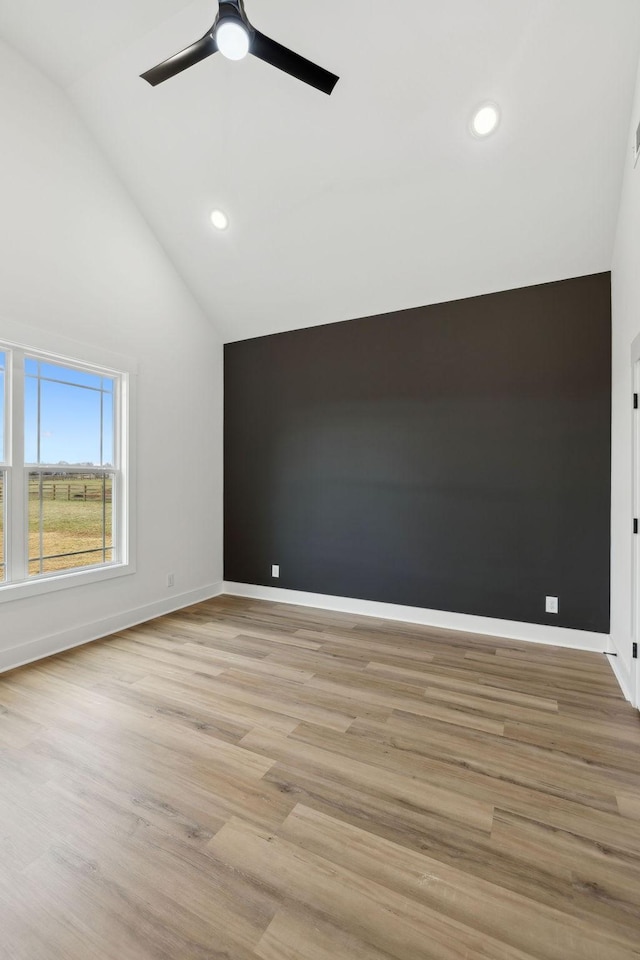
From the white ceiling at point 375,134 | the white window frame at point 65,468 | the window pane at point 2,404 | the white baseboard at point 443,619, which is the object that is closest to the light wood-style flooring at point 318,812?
the white baseboard at point 443,619

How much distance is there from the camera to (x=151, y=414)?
158 inches

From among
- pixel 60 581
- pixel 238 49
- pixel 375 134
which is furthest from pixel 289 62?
pixel 60 581

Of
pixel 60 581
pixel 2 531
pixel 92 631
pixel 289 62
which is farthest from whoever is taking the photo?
pixel 92 631

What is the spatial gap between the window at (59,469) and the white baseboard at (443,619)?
64.2 inches

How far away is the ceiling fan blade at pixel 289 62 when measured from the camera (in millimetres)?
1992

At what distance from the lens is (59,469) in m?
3.30

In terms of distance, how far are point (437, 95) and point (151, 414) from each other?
10.3 feet

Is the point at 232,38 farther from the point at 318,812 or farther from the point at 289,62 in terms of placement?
the point at 318,812

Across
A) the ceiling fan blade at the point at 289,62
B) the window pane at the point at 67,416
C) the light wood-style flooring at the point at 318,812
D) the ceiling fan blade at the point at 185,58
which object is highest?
the ceiling fan blade at the point at 185,58

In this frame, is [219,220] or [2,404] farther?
[219,220]

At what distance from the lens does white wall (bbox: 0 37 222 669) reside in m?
2.94

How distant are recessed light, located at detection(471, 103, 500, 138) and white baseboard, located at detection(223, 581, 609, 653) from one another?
135 inches

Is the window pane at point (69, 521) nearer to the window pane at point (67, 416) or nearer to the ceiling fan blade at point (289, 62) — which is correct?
the window pane at point (67, 416)

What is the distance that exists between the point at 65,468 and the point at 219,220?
238 centimetres
